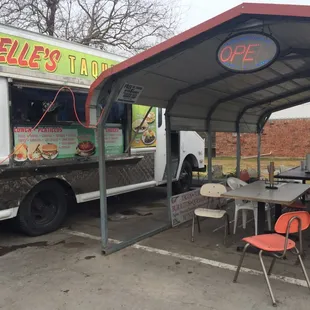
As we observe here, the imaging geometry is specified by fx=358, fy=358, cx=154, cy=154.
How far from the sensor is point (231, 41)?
3.99 metres

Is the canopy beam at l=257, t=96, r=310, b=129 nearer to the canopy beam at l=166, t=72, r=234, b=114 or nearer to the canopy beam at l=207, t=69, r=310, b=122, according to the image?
the canopy beam at l=207, t=69, r=310, b=122

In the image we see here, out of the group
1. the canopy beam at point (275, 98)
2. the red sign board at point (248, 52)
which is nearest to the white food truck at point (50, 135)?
the red sign board at point (248, 52)

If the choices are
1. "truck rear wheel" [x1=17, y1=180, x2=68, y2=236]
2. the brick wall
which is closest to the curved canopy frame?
"truck rear wheel" [x1=17, y1=180, x2=68, y2=236]

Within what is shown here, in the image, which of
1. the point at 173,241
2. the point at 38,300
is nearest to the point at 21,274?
the point at 38,300

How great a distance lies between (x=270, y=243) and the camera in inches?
140

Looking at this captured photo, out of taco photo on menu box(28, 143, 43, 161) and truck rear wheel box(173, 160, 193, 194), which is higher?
taco photo on menu box(28, 143, 43, 161)

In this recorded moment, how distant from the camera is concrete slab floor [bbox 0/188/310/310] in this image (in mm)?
3523

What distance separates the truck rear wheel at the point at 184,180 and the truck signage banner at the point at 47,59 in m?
3.99

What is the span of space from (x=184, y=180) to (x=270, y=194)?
480cm

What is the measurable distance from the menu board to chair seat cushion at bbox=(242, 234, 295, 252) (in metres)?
3.39

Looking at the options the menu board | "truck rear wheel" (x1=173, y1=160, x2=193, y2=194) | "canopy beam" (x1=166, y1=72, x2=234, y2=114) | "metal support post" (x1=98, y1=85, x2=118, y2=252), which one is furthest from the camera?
"truck rear wheel" (x1=173, y1=160, x2=193, y2=194)

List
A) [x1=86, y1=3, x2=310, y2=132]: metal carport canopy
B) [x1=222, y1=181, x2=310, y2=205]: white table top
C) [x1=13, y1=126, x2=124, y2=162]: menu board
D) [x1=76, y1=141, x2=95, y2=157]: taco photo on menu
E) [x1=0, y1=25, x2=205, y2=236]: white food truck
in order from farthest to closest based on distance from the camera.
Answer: [x1=76, y1=141, x2=95, y2=157]: taco photo on menu, [x1=13, y1=126, x2=124, y2=162]: menu board, [x1=0, y1=25, x2=205, y2=236]: white food truck, [x1=222, y1=181, x2=310, y2=205]: white table top, [x1=86, y1=3, x2=310, y2=132]: metal carport canopy

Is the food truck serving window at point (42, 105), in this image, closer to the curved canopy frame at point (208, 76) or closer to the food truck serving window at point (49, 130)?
the food truck serving window at point (49, 130)

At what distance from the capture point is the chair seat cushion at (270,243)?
344 centimetres
